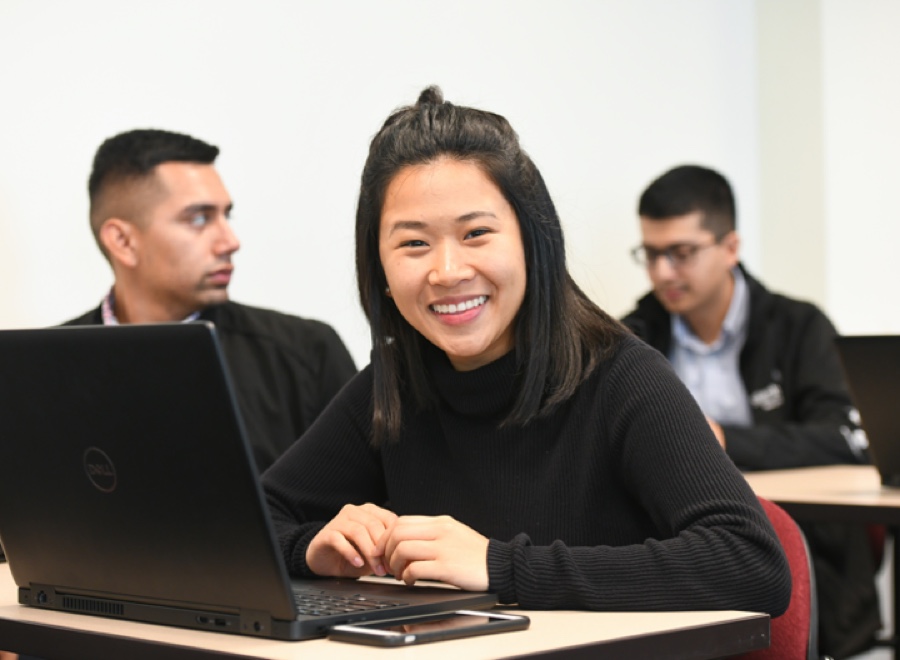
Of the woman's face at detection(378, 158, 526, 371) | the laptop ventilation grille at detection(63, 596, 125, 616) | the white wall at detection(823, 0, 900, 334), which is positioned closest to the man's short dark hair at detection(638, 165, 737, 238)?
the white wall at detection(823, 0, 900, 334)

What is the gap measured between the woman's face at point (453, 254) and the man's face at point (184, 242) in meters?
1.37

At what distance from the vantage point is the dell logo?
125 centimetres

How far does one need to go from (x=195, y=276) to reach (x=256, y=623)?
1.87 meters

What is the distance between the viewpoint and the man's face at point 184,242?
296 centimetres

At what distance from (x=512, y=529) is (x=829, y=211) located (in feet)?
10.3

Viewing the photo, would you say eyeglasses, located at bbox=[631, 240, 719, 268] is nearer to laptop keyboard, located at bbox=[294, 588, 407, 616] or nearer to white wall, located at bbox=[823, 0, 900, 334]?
white wall, located at bbox=[823, 0, 900, 334]

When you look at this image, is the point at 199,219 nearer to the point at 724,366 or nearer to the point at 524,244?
the point at 524,244

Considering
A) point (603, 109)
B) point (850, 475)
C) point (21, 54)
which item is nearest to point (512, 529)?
point (850, 475)

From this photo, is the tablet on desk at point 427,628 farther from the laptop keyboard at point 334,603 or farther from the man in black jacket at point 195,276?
the man in black jacket at point 195,276

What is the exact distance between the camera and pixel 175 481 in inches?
47.2

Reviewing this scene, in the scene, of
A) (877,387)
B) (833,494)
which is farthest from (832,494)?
(877,387)

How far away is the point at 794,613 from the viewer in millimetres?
1535

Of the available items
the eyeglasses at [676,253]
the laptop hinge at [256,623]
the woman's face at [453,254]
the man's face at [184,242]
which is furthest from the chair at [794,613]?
the eyeglasses at [676,253]

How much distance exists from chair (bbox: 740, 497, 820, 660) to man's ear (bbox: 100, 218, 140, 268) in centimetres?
181
